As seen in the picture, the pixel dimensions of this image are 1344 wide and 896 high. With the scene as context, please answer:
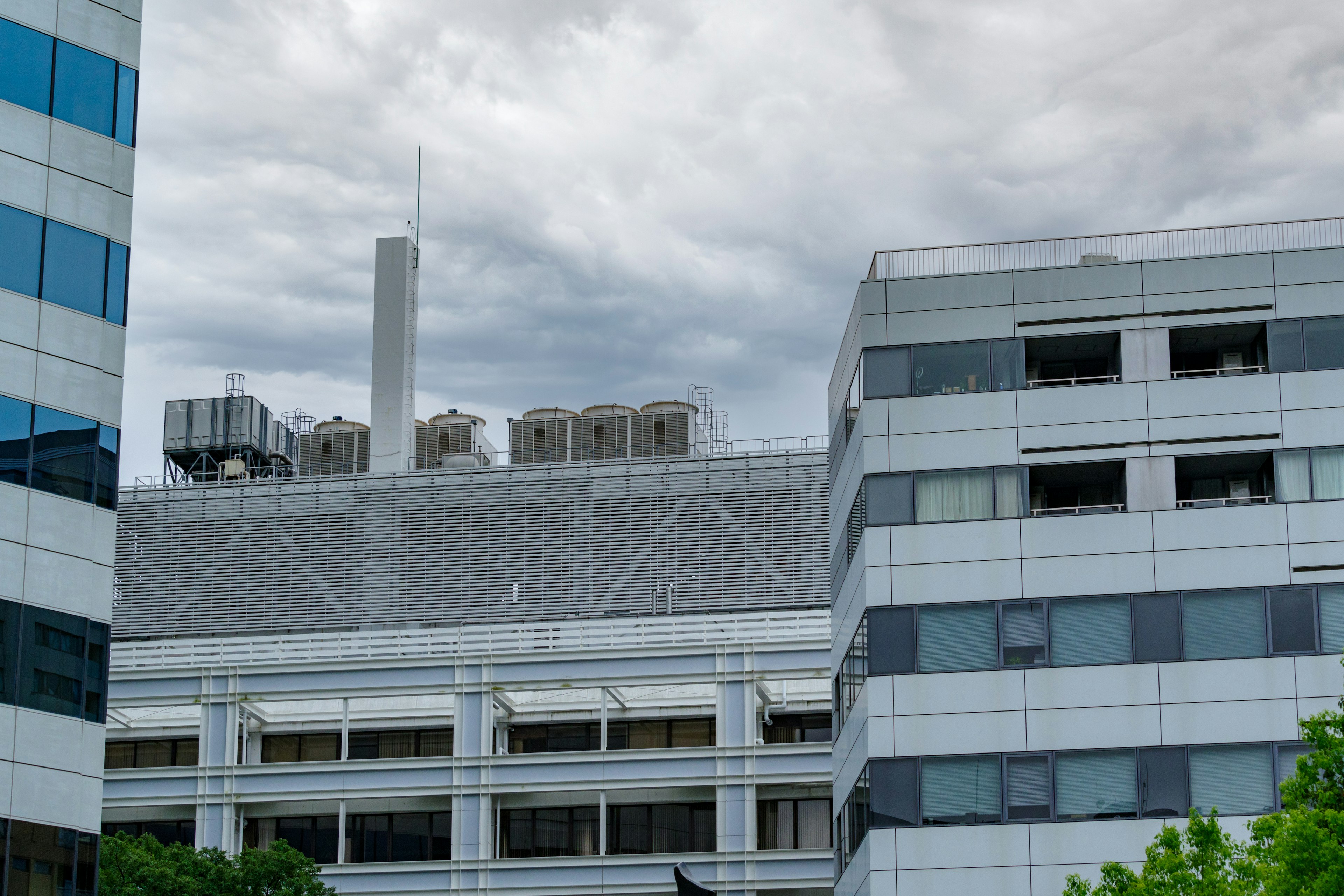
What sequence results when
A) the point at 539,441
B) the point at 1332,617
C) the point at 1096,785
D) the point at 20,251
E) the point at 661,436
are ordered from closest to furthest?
the point at 20,251 → the point at 1332,617 → the point at 1096,785 → the point at 661,436 → the point at 539,441

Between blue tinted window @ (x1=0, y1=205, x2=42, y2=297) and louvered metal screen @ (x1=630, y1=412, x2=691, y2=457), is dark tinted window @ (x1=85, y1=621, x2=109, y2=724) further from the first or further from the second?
louvered metal screen @ (x1=630, y1=412, x2=691, y2=457)

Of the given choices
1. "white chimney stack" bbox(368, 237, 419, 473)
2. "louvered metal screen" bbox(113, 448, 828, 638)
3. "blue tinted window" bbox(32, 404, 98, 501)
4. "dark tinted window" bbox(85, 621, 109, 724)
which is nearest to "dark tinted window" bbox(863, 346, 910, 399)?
"blue tinted window" bbox(32, 404, 98, 501)

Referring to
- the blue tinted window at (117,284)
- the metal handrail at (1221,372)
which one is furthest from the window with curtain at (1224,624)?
the blue tinted window at (117,284)

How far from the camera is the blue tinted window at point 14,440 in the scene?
2916 centimetres

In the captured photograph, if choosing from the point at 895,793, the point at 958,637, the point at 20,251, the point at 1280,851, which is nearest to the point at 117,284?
the point at 20,251

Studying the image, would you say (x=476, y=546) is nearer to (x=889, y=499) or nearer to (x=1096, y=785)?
(x=889, y=499)

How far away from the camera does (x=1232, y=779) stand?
3881cm

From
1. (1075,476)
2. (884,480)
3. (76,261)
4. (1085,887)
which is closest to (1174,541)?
(1075,476)

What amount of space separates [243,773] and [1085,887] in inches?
1592

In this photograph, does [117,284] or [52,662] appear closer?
[52,662]

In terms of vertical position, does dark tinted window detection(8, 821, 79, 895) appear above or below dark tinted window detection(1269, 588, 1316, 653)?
below

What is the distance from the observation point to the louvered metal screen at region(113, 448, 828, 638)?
74562mm

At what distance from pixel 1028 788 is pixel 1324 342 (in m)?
13.1

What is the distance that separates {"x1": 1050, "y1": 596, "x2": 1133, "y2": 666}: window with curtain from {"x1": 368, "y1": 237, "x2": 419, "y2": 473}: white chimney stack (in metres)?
47.3
